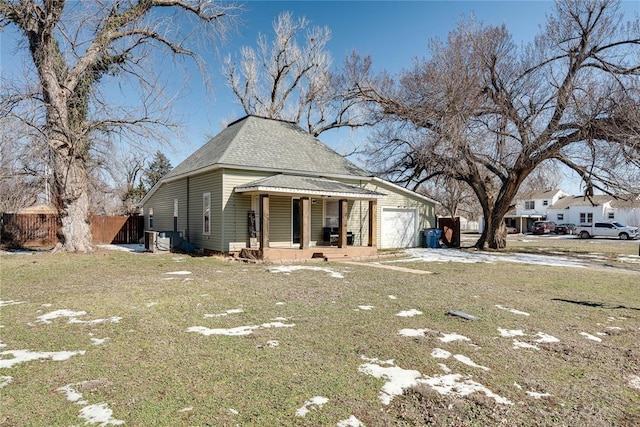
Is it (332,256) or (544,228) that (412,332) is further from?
(544,228)

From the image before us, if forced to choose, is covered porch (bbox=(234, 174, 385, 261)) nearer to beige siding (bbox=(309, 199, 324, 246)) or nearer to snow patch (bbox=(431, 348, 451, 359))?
beige siding (bbox=(309, 199, 324, 246))

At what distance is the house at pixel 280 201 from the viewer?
1368 centimetres

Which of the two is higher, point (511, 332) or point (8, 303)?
point (8, 303)

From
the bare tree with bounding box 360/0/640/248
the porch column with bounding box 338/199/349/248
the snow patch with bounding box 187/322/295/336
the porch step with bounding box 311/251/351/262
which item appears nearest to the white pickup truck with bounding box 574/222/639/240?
the bare tree with bounding box 360/0/640/248

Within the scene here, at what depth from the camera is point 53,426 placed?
274 centimetres

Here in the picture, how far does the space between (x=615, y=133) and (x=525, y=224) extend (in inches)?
1627

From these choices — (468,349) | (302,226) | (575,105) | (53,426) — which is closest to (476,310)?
(468,349)

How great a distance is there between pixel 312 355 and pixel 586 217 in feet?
161

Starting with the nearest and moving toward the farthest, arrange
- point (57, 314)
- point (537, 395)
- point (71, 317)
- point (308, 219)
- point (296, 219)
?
1. point (537, 395)
2. point (71, 317)
3. point (57, 314)
4. point (308, 219)
5. point (296, 219)

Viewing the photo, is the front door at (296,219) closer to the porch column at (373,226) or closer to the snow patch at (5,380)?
the porch column at (373,226)

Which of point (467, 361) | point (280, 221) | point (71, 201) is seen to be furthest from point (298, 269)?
point (71, 201)

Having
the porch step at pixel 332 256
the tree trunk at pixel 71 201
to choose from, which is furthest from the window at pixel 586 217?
the tree trunk at pixel 71 201

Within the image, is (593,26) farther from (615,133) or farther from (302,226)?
(302,226)

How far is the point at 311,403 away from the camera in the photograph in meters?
3.14
